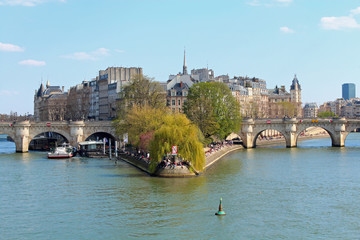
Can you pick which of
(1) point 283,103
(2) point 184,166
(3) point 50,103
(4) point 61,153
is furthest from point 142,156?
(1) point 283,103

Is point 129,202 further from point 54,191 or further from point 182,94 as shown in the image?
point 182,94

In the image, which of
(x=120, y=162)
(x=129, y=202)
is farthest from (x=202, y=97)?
(x=129, y=202)

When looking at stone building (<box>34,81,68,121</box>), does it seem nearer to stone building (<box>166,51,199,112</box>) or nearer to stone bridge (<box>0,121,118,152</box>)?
stone building (<box>166,51,199,112</box>)

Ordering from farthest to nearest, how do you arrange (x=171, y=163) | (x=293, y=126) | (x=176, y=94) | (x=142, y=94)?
1. (x=176, y=94)
2. (x=293, y=126)
3. (x=142, y=94)
4. (x=171, y=163)

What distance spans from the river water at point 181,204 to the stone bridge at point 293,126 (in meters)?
32.1

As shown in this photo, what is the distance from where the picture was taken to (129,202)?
35.2m

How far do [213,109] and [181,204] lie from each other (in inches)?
1754

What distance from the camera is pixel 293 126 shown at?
285 feet

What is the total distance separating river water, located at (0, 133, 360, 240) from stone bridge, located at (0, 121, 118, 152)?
81.6ft

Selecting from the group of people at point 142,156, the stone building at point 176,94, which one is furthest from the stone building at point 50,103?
the group of people at point 142,156

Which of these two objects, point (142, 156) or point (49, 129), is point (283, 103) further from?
point (142, 156)

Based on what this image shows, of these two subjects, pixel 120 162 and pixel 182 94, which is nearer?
pixel 120 162

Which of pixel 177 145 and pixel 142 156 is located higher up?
pixel 177 145

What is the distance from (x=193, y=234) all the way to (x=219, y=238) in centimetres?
139
